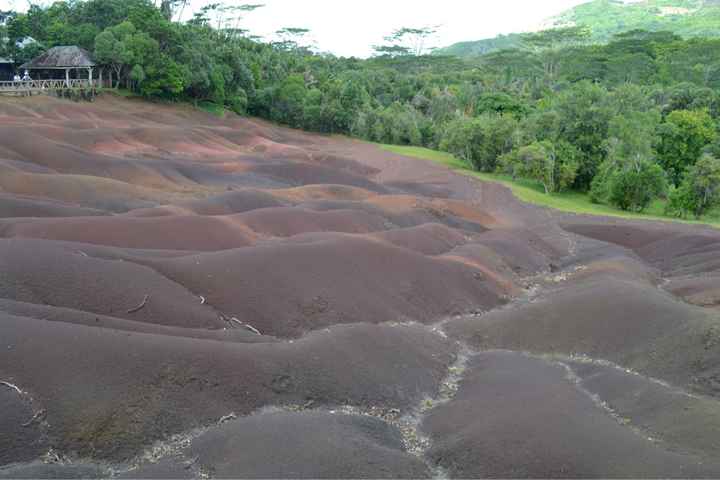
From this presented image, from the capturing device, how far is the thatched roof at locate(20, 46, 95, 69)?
66.3 metres

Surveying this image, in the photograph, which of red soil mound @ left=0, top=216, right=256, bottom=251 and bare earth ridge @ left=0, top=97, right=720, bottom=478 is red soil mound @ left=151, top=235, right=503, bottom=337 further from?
red soil mound @ left=0, top=216, right=256, bottom=251

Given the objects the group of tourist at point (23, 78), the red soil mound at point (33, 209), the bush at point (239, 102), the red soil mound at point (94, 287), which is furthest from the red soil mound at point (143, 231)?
the bush at point (239, 102)

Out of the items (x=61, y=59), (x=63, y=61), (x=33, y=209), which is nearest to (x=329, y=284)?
(x=33, y=209)

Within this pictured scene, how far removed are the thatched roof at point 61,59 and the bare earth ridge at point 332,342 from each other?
31.1m

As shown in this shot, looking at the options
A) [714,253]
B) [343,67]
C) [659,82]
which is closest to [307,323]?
[714,253]

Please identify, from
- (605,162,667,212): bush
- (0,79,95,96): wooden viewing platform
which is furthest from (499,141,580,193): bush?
(0,79,95,96): wooden viewing platform

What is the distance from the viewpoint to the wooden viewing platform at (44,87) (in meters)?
60.8

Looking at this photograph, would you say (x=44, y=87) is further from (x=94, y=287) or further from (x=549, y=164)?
(x=94, y=287)

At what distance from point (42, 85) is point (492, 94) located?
4935 centimetres

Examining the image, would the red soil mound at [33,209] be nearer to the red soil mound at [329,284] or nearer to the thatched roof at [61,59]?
the red soil mound at [329,284]

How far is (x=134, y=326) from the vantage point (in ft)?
59.5

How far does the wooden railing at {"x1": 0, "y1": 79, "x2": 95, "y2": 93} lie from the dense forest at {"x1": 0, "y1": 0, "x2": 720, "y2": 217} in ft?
11.6

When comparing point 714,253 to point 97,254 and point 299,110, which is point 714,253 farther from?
point 299,110

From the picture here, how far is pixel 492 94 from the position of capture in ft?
259
